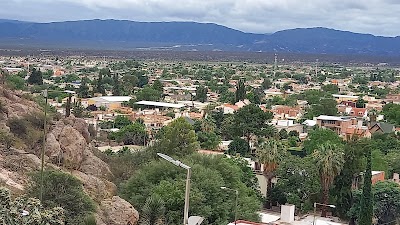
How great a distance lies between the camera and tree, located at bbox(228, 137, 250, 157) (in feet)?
133

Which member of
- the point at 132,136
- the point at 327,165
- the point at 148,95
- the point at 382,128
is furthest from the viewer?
the point at 148,95

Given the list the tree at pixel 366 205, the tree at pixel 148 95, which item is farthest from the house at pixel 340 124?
the tree at pixel 366 205

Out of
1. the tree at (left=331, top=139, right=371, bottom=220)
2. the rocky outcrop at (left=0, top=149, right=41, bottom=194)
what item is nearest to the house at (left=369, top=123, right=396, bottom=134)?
the tree at (left=331, top=139, right=371, bottom=220)

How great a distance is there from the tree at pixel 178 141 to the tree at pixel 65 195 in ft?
34.8

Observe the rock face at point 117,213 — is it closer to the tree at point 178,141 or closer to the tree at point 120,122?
the tree at point 178,141

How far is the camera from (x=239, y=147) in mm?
40906

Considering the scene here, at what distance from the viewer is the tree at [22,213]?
10869 mm

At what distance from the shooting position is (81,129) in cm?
2728

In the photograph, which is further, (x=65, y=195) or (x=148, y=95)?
(x=148, y=95)

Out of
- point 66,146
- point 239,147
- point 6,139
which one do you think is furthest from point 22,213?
point 239,147

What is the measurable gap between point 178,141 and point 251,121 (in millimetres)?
12312

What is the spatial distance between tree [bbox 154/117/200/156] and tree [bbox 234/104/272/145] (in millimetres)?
9588

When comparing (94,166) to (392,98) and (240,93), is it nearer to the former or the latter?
(240,93)

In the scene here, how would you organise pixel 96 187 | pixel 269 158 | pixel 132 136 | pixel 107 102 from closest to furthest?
pixel 96 187
pixel 269 158
pixel 132 136
pixel 107 102
